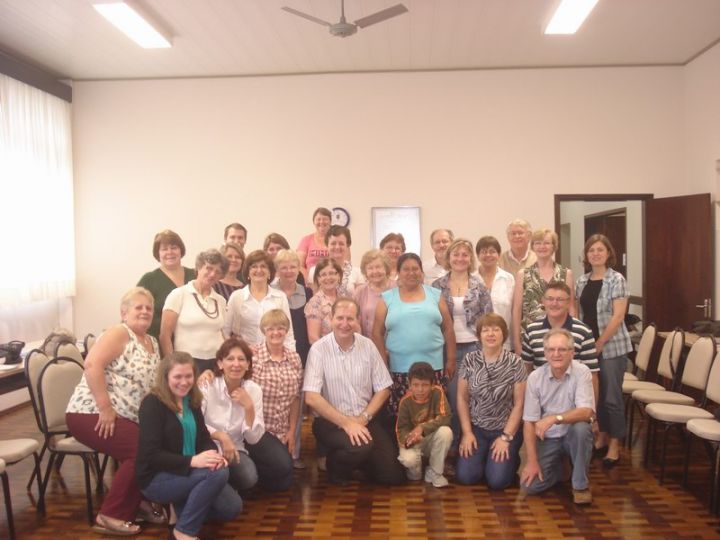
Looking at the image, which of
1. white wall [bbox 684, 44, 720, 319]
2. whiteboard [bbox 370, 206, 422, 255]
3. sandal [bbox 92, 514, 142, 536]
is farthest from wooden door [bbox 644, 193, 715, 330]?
sandal [bbox 92, 514, 142, 536]

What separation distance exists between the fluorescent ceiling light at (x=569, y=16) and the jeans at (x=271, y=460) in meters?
3.95

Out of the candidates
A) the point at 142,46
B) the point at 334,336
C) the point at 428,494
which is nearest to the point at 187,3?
the point at 142,46

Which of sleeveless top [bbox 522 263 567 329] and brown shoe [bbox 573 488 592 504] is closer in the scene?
brown shoe [bbox 573 488 592 504]

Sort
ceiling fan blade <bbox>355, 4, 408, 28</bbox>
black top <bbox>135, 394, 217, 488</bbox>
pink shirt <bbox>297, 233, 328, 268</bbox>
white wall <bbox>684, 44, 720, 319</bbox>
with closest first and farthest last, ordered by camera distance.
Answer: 1. black top <bbox>135, 394, 217, 488</bbox>
2. ceiling fan blade <bbox>355, 4, 408, 28</bbox>
3. pink shirt <bbox>297, 233, 328, 268</bbox>
4. white wall <bbox>684, 44, 720, 319</bbox>

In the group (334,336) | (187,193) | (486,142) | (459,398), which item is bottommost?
(459,398)

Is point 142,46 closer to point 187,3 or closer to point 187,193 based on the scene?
point 187,3

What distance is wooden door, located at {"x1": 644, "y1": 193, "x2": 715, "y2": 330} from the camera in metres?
6.39

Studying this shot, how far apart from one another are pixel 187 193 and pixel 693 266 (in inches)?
214

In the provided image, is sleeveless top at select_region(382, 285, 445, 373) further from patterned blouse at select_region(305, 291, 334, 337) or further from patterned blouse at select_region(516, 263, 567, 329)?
patterned blouse at select_region(516, 263, 567, 329)

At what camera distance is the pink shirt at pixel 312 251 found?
5.23 meters

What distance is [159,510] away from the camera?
3.37m

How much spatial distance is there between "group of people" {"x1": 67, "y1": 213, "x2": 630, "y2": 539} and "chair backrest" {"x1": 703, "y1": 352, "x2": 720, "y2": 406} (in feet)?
1.75

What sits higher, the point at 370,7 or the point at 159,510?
the point at 370,7

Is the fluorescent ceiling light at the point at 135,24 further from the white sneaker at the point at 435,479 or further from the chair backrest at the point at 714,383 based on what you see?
the chair backrest at the point at 714,383
